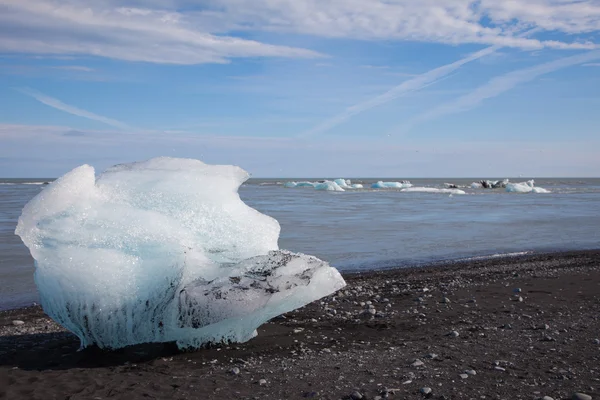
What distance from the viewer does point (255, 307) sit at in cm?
593

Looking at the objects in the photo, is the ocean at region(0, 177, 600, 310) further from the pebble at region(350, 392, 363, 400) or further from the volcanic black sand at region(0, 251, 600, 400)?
the pebble at region(350, 392, 363, 400)

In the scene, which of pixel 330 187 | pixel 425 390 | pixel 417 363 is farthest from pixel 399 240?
pixel 330 187

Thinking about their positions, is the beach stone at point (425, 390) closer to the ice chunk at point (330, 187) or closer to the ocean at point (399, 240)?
the ocean at point (399, 240)

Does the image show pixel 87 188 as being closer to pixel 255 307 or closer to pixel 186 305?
pixel 186 305

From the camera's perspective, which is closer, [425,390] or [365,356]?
[425,390]

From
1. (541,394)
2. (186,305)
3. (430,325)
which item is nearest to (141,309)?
(186,305)

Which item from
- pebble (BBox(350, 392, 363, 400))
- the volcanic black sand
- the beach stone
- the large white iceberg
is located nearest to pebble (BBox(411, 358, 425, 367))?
the volcanic black sand

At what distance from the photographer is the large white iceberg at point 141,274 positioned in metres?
5.96

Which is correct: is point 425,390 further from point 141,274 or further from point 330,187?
point 330,187

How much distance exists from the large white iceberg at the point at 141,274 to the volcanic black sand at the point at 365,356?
0.32 metres

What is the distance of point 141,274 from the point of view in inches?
241

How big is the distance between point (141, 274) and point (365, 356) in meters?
2.61

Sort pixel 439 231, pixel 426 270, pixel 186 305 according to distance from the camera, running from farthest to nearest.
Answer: pixel 439 231, pixel 426 270, pixel 186 305

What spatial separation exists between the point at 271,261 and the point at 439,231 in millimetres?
15576
